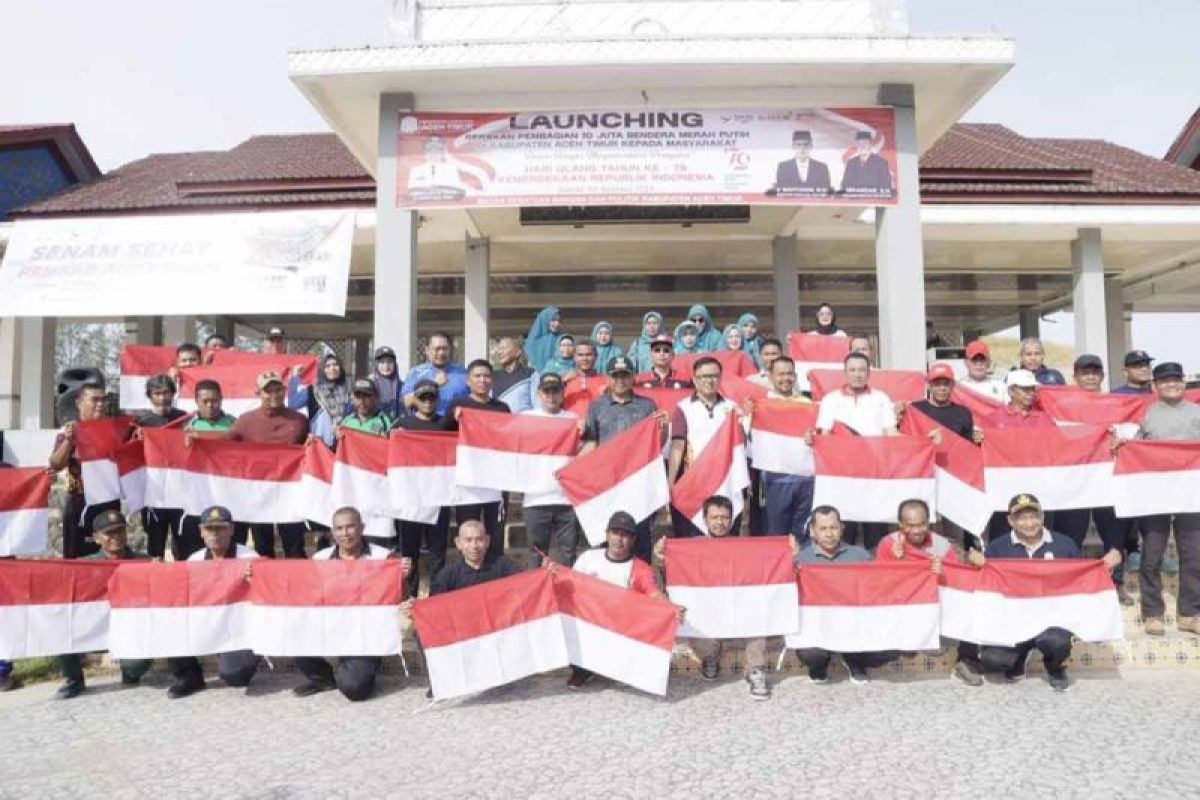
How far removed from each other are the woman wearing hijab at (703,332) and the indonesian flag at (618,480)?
12.2ft

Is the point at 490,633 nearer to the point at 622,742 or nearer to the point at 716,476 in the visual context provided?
the point at 622,742

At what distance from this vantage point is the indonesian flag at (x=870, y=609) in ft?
18.4

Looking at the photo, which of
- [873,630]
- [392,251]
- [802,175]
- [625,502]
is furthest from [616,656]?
[802,175]

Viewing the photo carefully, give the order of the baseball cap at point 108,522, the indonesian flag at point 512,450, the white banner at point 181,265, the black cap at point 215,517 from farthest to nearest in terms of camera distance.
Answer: the white banner at point 181,265
the indonesian flag at point 512,450
the baseball cap at point 108,522
the black cap at point 215,517

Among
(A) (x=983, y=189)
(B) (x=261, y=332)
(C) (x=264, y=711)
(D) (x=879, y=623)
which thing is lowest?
(C) (x=264, y=711)

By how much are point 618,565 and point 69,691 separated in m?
4.08

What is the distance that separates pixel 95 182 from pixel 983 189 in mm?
16330

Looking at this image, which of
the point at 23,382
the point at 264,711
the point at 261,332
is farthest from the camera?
the point at 261,332

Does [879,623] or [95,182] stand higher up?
[95,182]

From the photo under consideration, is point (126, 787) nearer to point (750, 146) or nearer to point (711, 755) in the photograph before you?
point (711, 755)

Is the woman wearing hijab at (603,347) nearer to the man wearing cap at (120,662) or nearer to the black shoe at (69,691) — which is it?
the man wearing cap at (120,662)

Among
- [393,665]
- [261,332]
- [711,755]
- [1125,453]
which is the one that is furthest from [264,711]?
[261,332]

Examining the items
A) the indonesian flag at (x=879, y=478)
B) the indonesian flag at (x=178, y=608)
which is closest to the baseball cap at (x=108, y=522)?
the indonesian flag at (x=178, y=608)

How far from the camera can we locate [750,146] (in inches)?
361
